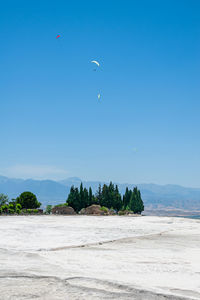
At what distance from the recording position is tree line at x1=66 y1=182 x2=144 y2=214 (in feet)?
188

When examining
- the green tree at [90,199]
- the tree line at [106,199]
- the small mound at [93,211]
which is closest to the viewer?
the small mound at [93,211]

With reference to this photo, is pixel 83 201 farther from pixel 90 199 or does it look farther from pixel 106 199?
pixel 106 199

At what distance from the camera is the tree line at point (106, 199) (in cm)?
5744

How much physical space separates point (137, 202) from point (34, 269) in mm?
53381

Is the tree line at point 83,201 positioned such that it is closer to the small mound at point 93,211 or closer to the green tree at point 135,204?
the green tree at point 135,204

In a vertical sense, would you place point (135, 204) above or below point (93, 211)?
above

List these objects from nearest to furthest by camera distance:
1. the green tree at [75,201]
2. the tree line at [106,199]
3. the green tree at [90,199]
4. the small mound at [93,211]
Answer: the small mound at [93,211]
the green tree at [75,201]
the tree line at [106,199]
the green tree at [90,199]

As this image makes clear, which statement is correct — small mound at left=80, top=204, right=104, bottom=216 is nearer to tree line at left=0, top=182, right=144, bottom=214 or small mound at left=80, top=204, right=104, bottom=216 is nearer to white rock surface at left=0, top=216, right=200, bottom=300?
tree line at left=0, top=182, right=144, bottom=214

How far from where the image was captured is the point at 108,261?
488 inches

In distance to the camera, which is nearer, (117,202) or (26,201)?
(26,201)

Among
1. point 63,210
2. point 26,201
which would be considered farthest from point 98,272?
point 26,201

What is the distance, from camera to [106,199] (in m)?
61.1

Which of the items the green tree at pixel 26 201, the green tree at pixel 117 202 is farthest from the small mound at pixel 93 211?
the green tree at pixel 26 201

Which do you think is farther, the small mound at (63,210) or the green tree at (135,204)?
the green tree at (135,204)
